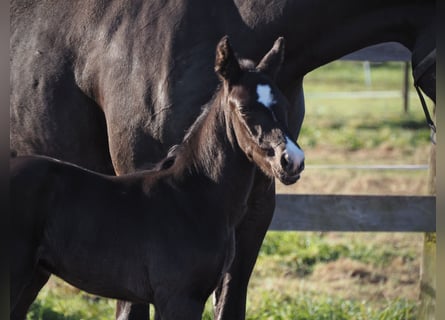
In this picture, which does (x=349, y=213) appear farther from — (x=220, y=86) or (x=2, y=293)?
(x=2, y=293)

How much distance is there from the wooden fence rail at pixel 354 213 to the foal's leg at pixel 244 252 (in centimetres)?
143

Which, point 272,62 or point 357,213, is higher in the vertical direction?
point 272,62

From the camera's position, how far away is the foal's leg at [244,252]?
396cm

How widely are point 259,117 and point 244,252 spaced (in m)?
1.03

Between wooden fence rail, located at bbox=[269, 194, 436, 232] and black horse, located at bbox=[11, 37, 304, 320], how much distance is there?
213cm

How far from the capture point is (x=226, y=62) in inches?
132

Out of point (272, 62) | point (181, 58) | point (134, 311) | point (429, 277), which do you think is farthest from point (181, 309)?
point (429, 277)

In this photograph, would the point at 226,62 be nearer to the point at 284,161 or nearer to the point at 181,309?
the point at 284,161

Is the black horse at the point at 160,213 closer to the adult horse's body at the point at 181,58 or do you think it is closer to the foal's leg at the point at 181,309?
the foal's leg at the point at 181,309

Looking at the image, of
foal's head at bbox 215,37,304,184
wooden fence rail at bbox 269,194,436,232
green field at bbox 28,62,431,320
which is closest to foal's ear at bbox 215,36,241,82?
foal's head at bbox 215,37,304,184

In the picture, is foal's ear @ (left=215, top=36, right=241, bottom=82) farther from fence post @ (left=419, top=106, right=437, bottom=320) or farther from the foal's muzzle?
fence post @ (left=419, top=106, right=437, bottom=320)

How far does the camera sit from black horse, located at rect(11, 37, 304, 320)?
3176 millimetres

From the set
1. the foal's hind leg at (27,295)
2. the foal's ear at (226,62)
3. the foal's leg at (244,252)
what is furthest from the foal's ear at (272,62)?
the foal's hind leg at (27,295)

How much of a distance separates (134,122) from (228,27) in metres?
0.60
